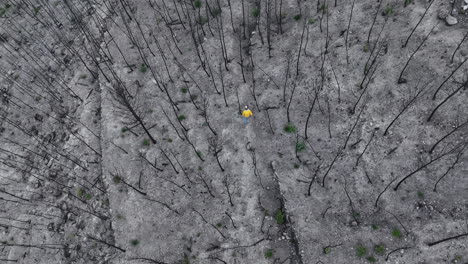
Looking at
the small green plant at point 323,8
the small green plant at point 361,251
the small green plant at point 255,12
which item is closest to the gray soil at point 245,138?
the small green plant at point 361,251

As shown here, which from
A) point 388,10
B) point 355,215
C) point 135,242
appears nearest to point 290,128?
point 355,215

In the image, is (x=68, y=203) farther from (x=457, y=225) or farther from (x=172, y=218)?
(x=457, y=225)

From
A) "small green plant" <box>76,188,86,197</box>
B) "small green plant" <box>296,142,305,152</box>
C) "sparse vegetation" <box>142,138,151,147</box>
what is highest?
"sparse vegetation" <box>142,138,151,147</box>

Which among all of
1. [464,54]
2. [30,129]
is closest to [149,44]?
[30,129]

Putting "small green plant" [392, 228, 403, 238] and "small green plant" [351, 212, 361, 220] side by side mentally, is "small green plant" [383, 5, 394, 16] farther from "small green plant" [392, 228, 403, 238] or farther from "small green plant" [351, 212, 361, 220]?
"small green plant" [392, 228, 403, 238]

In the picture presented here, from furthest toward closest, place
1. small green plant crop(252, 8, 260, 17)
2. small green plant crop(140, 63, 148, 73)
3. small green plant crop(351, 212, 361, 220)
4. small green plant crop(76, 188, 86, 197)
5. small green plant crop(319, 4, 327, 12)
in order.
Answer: small green plant crop(252, 8, 260, 17)
small green plant crop(140, 63, 148, 73)
small green plant crop(319, 4, 327, 12)
small green plant crop(76, 188, 86, 197)
small green plant crop(351, 212, 361, 220)

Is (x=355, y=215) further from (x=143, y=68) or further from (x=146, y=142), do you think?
(x=143, y=68)

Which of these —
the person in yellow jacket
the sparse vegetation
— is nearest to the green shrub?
the sparse vegetation

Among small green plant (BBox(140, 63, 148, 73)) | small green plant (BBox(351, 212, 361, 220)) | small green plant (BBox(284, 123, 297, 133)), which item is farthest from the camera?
small green plant (BBox(140, 63, 148, 73))
